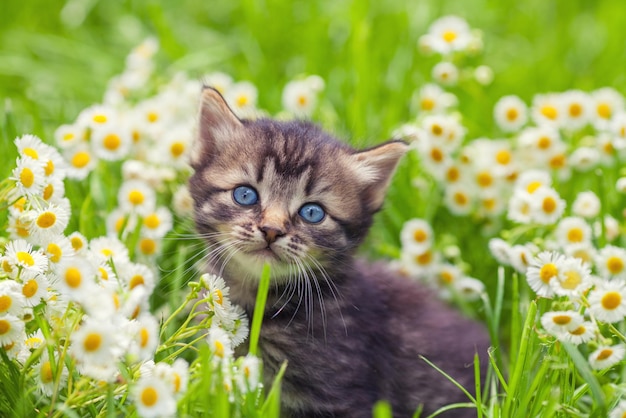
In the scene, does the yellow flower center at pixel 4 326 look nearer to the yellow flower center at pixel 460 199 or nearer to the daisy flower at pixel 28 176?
the daisy flower at pixel 28 176

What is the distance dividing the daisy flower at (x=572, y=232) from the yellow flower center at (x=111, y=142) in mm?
2151

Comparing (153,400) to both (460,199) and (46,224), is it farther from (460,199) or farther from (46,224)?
(460,199)

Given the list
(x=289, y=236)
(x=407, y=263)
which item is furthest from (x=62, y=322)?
(x=407, y=263)

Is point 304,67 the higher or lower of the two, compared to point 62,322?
higher

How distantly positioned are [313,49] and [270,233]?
285 cm

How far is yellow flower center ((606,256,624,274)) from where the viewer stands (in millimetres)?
3336

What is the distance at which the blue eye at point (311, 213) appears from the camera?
10.5 feet

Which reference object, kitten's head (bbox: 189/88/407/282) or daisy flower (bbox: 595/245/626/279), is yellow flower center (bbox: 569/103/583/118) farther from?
kitten's head (bbox: 189/88/407/282)

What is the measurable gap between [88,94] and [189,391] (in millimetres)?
3706

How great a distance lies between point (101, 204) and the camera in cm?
416

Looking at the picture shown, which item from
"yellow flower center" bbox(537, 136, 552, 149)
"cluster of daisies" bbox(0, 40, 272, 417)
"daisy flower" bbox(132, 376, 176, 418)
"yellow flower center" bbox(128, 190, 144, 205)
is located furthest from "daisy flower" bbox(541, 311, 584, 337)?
"yellow flower center" bbox(128, 190, 144, 205)

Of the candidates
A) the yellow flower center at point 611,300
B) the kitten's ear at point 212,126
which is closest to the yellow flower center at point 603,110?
the yellow flower center at point 611,300

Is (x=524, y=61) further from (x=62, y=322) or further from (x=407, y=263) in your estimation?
(x=62, y=322)

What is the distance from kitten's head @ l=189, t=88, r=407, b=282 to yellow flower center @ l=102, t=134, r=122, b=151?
59 cm
